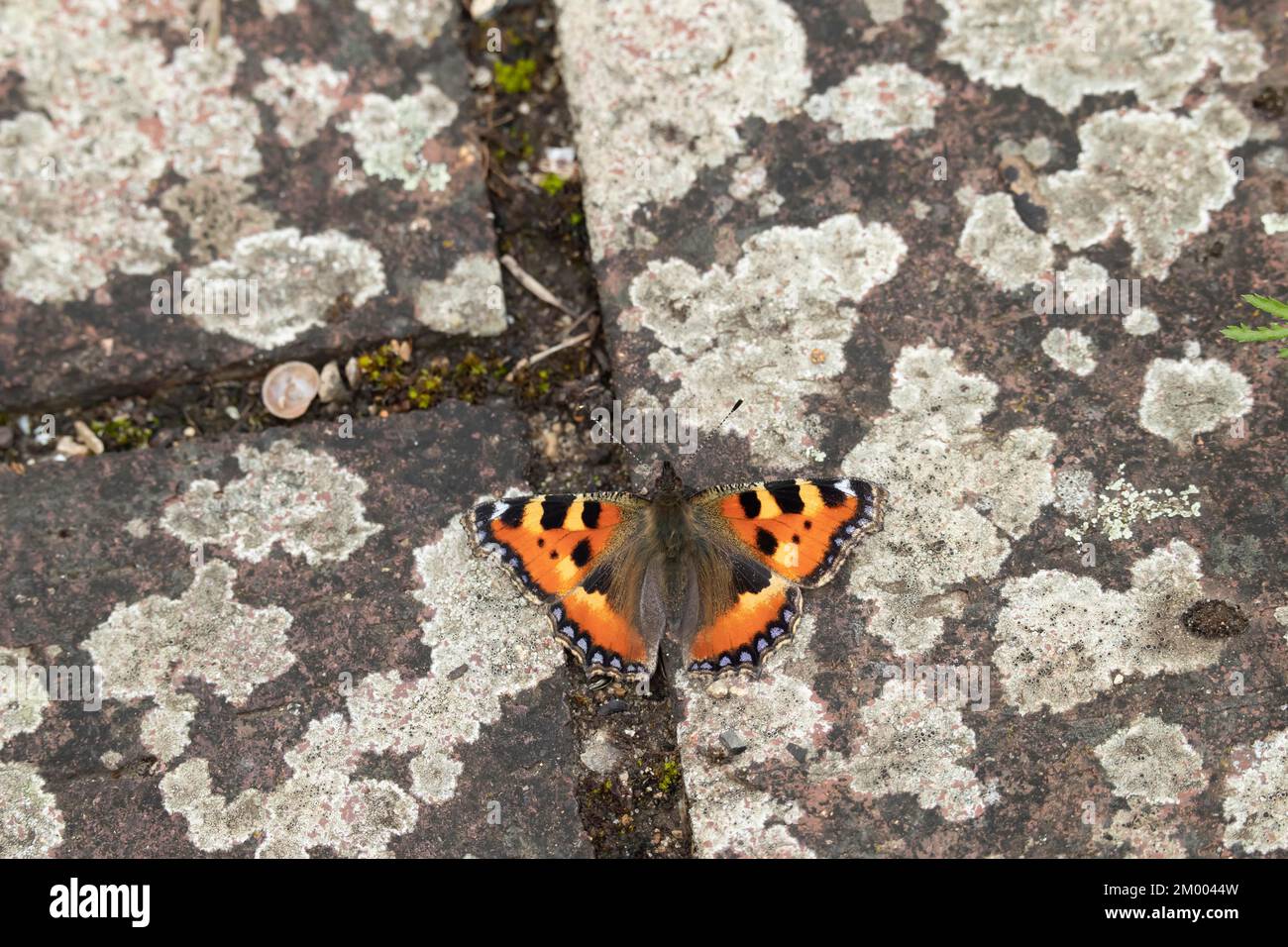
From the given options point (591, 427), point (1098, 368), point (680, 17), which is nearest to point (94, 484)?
point (591, 427)

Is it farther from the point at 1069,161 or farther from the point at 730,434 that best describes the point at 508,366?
the point at 1069,161

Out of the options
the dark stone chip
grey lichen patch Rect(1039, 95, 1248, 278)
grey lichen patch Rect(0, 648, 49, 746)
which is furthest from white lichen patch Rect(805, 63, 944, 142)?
grey lichen patch Rect(0, 648, 49, 746)

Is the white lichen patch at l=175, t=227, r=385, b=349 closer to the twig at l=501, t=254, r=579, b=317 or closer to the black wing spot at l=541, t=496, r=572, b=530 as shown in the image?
the twig at l=501, t=254, r=579, b=317

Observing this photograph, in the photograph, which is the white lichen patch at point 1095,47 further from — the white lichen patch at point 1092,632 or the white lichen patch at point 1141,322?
the white lichen patch at point 1092,632

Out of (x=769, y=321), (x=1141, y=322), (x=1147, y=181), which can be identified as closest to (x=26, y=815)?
(x=769, y=321)

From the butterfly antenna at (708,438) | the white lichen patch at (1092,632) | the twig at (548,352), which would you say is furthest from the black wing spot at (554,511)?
the white lichen patch at (1092,632)

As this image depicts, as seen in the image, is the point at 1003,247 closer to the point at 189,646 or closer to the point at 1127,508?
the point at 1127,508
